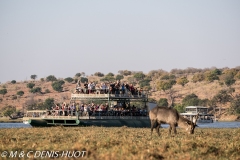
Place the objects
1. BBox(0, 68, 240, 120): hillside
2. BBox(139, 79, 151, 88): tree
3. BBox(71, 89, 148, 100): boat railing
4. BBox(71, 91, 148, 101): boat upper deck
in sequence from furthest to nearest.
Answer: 1. BBox(139, 79, 151, 88): tree
2. BBox(0, 68, 240, 120): hillside
3. BBox(71, 89, 148, 100): boat railing
4. BBox(71, 91, 148, 101): boat upper deck

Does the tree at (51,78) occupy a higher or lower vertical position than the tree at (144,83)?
higher

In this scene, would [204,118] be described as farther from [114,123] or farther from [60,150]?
[60,150]

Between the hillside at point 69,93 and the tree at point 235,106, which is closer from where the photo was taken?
the tree at point 235,106

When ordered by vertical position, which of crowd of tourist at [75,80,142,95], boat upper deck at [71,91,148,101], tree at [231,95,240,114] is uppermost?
crowd of tourist at [75,80,142,95]

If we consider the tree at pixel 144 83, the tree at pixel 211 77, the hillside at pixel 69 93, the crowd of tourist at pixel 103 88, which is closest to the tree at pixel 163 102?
the hillside at pixel 69 93

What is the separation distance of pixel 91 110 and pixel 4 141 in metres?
27.3

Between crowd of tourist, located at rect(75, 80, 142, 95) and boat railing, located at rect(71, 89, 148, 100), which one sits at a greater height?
crowd of tourist, located at rect(75, 80, 142, 95)

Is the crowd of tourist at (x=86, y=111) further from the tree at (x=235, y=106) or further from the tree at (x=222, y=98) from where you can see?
the tree at (x=222, y=98)

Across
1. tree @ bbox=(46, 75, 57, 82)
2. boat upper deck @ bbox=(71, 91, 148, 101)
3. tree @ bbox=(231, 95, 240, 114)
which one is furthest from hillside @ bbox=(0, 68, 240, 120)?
boat upper deck @ bbox=(71, 91, 148, 101)

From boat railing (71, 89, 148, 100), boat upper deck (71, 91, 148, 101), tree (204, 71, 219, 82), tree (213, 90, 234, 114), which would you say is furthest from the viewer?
tree (204, 71, 219, 82)

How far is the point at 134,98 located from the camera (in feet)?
172

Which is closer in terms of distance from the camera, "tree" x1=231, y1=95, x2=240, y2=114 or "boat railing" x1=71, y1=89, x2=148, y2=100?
"boat railing" x1=71, y1=89, x2=148, y2=100

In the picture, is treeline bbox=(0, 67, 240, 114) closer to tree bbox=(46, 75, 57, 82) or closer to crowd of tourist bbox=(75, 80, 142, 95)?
tree bbox=(46, 75, 57, 82)

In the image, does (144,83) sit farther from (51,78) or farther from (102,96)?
(102,96)
